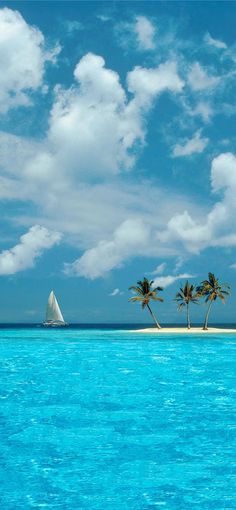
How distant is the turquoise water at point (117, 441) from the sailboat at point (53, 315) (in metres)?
91.4

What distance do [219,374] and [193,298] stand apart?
165 feet

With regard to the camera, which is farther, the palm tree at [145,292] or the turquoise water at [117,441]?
the palm tree at [145,292]

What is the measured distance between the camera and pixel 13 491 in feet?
25.9

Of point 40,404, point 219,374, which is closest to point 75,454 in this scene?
point 40,404

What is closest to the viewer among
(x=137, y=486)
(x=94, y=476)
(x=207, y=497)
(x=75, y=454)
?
(x=207, y=497)

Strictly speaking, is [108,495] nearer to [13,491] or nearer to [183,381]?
[13,491]

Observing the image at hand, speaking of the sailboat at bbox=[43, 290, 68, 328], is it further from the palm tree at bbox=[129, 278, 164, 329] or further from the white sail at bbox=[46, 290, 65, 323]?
the palm tree at bbox=[129, 278, 164, 329]

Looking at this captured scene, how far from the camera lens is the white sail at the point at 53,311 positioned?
11294 cm

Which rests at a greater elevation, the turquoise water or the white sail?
the white sail

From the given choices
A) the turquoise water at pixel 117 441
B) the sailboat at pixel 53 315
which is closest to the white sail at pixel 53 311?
the sailboat at pixel 53 315

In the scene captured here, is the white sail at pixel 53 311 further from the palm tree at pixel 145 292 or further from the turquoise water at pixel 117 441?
the turquoise water at pixel 117 441

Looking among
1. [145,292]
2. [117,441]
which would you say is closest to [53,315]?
[145,292]

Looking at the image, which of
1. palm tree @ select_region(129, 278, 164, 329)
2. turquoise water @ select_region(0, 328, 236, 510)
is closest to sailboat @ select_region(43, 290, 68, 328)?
palm tree @ select_region(129, 278, 164, 329)

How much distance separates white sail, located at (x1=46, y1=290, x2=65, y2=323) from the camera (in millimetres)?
112938
